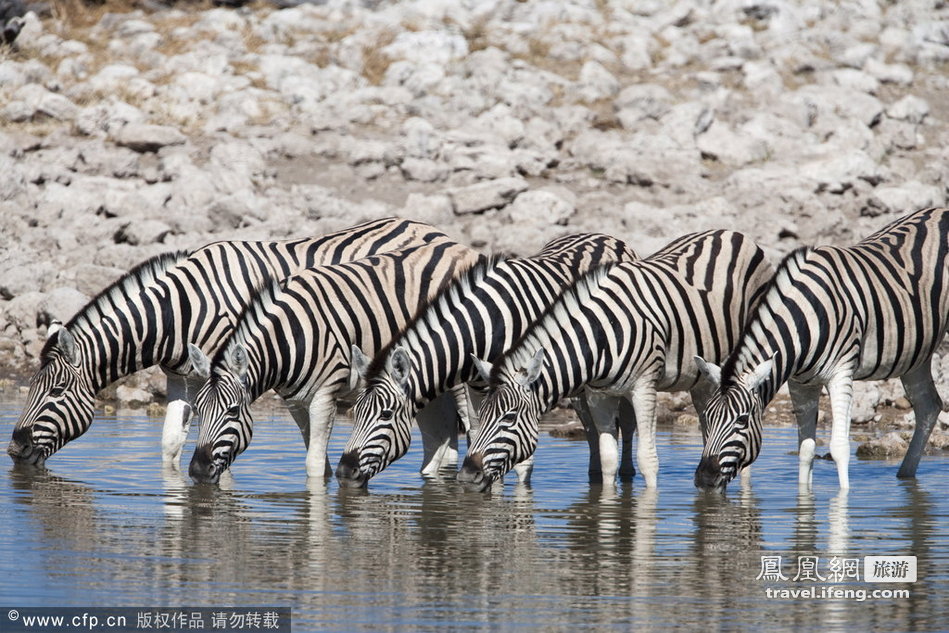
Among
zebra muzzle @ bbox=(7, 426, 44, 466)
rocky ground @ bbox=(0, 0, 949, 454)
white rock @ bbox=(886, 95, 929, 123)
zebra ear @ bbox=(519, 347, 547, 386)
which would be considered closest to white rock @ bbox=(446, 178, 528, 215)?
rocky ground @ bbox=(0, 0, 949, 454)

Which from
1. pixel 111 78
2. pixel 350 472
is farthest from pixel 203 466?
pixel 111 78

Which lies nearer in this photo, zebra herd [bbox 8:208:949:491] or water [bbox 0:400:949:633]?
water [bbox 0:400:949:633]

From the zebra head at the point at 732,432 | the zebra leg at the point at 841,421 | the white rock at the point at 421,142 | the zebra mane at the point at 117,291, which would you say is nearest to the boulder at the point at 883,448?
the zebra leg at the point at 841,421

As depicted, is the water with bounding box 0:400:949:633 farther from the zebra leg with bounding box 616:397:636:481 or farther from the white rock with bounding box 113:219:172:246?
the white rock with bounding box 113:219:172:246

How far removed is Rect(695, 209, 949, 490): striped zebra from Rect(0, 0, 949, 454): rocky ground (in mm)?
2910

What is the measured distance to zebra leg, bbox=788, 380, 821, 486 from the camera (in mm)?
10672

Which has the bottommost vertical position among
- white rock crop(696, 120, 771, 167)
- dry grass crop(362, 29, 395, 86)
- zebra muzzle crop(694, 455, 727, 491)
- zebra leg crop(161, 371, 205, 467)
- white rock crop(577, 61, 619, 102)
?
zebra muzzle crop(694, 455, 727, 491)

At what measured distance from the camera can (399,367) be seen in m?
10.3

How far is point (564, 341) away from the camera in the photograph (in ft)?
33.8

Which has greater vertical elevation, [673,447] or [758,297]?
[758,297]

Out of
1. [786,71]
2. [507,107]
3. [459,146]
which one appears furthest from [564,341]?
[786,71]

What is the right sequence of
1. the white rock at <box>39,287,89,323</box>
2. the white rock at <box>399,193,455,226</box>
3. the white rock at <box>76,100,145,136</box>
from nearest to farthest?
1. the white rock at <box>39,287,89,323</box>
2. the white rock at <box>399,193,455,226</box>
3. the white rock at <box>76,100,145,136</box>

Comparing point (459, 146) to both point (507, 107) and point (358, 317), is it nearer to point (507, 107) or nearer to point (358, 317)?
point (507, 107)

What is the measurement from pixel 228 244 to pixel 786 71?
585 inches
